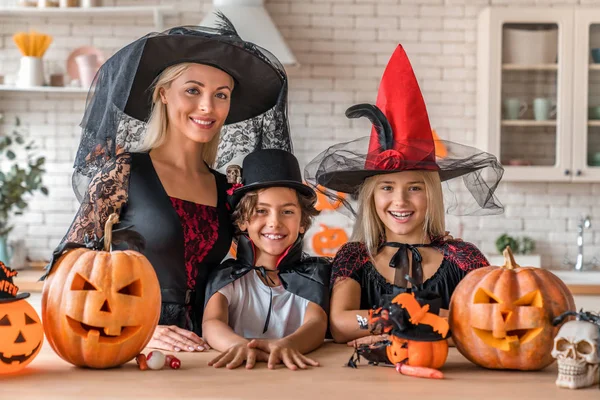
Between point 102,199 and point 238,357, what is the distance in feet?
2.51

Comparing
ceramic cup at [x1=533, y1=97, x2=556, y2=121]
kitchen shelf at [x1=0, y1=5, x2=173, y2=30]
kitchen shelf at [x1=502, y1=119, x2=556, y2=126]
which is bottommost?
kitchen shelf at [x1=502, y1=119, x2=556, y2=126]

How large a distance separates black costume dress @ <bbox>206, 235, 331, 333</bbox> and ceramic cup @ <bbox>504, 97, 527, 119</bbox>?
8.97 ft

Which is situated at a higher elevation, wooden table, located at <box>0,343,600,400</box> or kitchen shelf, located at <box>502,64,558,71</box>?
kitchen shelf, located at <box>502,64,558,71</box>

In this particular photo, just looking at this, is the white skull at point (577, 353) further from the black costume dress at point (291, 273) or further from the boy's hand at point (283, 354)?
the black costume dress at point (291, 273)

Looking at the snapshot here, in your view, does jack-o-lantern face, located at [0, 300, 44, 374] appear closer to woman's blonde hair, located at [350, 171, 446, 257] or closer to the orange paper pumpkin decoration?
the orange paper pumpkin decoration

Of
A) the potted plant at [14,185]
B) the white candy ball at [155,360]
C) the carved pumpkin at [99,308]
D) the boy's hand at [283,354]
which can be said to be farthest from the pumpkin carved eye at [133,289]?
the potted plant at [14,185]

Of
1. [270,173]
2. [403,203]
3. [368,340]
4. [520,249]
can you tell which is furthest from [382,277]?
[520,249]

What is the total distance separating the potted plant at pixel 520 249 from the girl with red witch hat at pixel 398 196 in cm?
254

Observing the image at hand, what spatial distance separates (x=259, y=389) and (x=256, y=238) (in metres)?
0.74

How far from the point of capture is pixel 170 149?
2.32 metres

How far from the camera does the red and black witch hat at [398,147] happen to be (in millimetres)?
2010

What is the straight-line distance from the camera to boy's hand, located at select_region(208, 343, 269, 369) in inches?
60.7

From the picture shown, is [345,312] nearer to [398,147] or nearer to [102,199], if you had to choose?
[398,147]

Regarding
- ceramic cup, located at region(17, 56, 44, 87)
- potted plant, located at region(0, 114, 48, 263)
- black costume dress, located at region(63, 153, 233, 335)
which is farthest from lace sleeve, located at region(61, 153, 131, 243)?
ceramic cup, located at region(17, 56, 44, 87)
